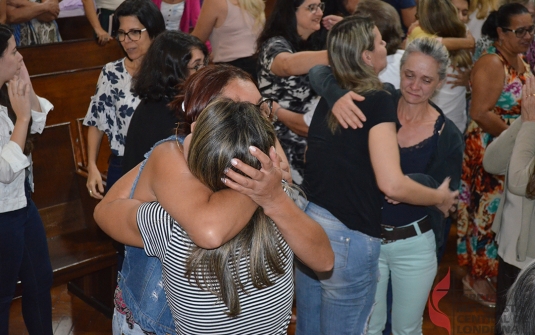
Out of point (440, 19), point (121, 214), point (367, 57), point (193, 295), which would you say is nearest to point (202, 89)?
point (121, 214)

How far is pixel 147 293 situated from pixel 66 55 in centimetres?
328

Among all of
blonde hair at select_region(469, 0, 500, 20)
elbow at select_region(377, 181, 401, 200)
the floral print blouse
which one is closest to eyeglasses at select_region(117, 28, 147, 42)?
the floral print blouse


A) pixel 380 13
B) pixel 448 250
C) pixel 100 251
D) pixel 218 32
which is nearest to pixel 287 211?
pixel 380 13

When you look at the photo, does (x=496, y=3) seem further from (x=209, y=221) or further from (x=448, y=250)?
(x=209, y=221)

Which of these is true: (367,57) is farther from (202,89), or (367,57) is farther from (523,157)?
(202,89)

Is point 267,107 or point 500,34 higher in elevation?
point 267,107

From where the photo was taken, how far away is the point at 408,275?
8.77 ft

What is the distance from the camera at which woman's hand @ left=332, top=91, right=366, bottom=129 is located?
2369 millimetres

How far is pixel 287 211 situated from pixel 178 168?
29 cm

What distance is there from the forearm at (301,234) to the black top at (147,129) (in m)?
0.96

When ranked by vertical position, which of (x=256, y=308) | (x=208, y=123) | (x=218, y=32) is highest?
(x=208, y=123)

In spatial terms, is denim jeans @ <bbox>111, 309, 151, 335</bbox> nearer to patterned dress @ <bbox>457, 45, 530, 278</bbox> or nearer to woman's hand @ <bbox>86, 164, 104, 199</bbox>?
woman's hand @ <bbox>86, 164, 104, 199</bbox>

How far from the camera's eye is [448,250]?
4609mm

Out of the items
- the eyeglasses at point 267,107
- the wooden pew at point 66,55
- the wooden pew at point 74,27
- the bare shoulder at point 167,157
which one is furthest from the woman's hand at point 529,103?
the wooden pew at point 74,27
